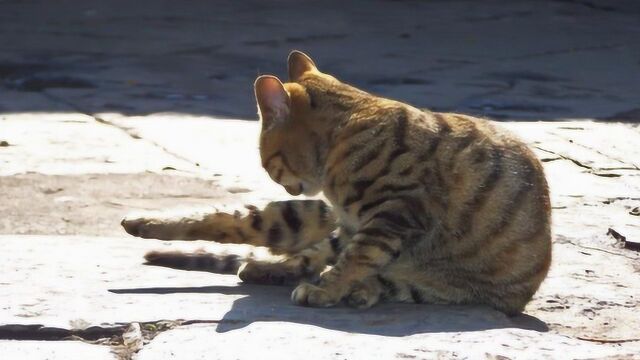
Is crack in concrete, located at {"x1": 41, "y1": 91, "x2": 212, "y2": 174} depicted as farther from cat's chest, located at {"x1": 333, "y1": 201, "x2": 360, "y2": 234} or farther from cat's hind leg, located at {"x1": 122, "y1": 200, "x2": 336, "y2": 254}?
cat's chest, located at {"x1": 333, "y1": 201, "x2": 360, "y2": 234}

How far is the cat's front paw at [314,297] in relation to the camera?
13.9ft

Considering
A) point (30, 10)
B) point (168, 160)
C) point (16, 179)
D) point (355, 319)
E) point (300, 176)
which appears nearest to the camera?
point (355, 319)

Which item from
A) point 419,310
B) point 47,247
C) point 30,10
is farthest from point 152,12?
point 419,310

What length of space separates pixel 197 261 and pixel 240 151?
2115mm

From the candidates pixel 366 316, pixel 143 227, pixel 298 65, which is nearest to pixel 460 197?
pixel 366 316

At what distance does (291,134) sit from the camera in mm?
4730

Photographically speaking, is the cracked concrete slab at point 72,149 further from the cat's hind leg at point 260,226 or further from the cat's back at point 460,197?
the cat's back at point 460,197

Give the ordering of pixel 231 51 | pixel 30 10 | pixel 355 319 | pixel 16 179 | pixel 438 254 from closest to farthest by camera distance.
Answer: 1. pixel 355 319
2. pixel 438 254
3. pixel 16 179
4. pixel 231 51
5. pixel 30 10

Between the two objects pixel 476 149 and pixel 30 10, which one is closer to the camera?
pixel 476 149

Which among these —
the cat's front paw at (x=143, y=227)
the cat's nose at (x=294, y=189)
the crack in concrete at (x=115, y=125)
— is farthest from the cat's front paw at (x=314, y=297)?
the crack in concrete at (x=115, y=125)

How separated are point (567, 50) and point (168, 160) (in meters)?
5.10

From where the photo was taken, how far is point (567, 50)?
10.8m

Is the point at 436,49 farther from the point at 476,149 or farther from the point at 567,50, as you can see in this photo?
the point at 476,149

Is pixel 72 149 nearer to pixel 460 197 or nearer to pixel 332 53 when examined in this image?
pixel 460 197
